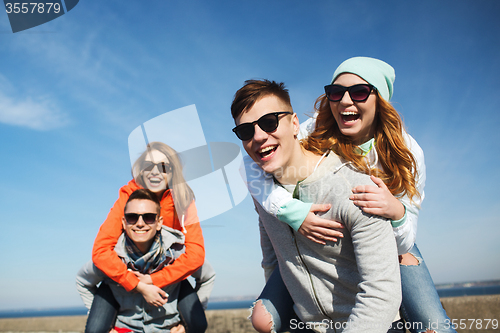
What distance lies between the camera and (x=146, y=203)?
371 cm

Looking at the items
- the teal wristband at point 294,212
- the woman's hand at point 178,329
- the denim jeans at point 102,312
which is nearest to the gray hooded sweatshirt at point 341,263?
the teal wristband at point 294,212

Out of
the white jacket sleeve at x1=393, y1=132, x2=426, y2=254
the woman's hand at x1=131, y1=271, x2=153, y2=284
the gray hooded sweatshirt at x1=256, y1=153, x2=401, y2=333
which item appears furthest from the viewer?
the woman's hand at x1=131, y1=271, x2=153, y2=284

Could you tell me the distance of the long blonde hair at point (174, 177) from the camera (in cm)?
404

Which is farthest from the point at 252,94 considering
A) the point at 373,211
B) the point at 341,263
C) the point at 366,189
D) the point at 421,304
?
Result: the point at 421,304

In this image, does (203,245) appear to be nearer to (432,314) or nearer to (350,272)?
(350,272)

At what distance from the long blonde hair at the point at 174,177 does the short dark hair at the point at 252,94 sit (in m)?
1.95

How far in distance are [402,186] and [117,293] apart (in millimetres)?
3335

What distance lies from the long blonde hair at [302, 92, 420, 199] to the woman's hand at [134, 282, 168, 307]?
238 cm

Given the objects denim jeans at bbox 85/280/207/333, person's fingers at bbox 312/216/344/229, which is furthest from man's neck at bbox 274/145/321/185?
denim jeans at bbox 85/280/207/333

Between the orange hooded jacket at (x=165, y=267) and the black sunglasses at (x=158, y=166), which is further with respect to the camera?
the black sunglasses at (x=158, y=166)

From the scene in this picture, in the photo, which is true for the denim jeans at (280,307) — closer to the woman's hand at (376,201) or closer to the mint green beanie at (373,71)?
the woman's hand at (376,201)

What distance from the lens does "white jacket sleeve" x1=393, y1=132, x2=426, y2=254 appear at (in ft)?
7.07

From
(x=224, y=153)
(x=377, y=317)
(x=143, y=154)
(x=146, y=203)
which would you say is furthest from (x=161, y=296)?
(x=377, y=317)

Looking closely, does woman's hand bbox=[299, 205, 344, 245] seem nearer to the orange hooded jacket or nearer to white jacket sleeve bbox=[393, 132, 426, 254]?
white jacket sleeve bbox=[393, 132, 426, 254]
